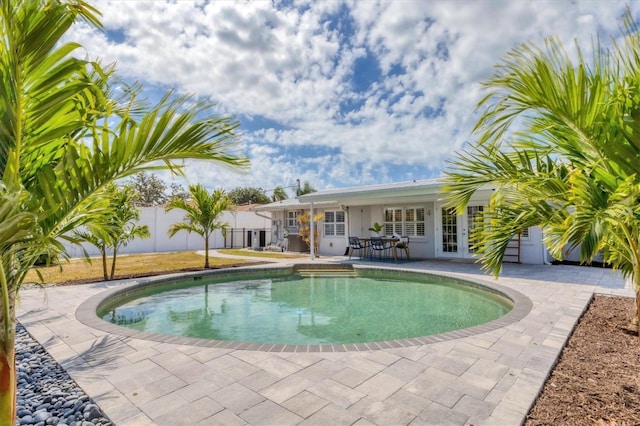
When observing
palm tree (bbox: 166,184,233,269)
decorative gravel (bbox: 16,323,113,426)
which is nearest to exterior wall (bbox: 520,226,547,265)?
palm tree (bbox: 166,184,233,269)

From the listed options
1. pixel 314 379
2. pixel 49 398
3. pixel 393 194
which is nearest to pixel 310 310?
pixel 314 379

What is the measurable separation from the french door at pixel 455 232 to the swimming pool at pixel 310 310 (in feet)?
14.9

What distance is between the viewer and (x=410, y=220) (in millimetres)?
15922

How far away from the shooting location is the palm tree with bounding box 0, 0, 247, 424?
192 cm

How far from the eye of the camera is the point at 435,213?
15.0m

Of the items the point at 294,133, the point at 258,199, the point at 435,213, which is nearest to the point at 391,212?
the point at 435,213

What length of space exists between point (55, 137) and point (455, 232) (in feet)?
47.4

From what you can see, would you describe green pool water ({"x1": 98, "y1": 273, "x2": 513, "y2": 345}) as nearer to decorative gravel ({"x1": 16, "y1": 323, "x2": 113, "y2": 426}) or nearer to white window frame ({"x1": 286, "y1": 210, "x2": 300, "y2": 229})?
decorative gravel ({"x1": 16, "y1": 323, "x2": 113, "y2": 426})

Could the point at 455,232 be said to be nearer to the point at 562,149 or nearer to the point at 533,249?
the point at 533,249

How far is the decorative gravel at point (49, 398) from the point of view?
275 centimetres

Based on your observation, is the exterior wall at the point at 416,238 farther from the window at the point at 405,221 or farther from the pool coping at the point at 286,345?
the pool coping at the point at 286,345

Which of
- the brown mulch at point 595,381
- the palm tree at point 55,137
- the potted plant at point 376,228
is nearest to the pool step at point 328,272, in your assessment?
the potted plant at point 376,228

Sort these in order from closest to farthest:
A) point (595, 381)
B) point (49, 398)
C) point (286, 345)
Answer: point (49, 398) < point (595, 381) < point (286, 345)

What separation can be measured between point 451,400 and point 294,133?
2397cm
